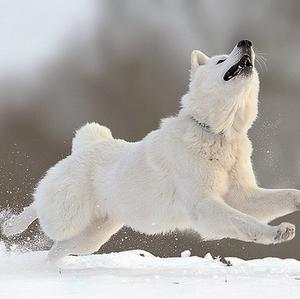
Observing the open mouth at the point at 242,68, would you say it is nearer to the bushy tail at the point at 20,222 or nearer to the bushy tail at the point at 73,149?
the bushy tail at the point at 73,149

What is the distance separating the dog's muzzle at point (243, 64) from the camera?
17.4 ft

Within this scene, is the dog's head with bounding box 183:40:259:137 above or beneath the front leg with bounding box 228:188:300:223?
above

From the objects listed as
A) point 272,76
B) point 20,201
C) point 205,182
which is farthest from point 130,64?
point 205,182

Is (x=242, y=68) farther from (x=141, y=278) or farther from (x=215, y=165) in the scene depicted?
(x=141, y=278)

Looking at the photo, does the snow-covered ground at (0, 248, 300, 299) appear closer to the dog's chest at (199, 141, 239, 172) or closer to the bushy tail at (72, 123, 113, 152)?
the dog's chest at (199, 141, 239, 172)

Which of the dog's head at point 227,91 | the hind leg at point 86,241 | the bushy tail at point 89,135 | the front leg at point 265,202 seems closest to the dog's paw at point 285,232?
the front leg at point 265,202

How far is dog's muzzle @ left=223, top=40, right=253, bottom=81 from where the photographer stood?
5.30 m

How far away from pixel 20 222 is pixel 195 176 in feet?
7.37

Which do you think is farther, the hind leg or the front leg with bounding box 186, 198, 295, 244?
the hind leg

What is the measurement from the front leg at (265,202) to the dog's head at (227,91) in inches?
20.8

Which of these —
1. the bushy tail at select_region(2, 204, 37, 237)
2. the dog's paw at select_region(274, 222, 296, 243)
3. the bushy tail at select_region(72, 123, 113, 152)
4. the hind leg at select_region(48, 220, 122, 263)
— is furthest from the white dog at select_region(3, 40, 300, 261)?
the bushy tail at select_region(2, 204, 37, 237)

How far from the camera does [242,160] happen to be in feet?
18.0

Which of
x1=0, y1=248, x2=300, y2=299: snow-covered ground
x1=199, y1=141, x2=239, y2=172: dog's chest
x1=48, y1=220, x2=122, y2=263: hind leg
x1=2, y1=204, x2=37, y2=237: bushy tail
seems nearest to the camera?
x1=0, y1=248, x2=300, y2=299: snow-covered ground

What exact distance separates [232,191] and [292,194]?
1.53 ft
